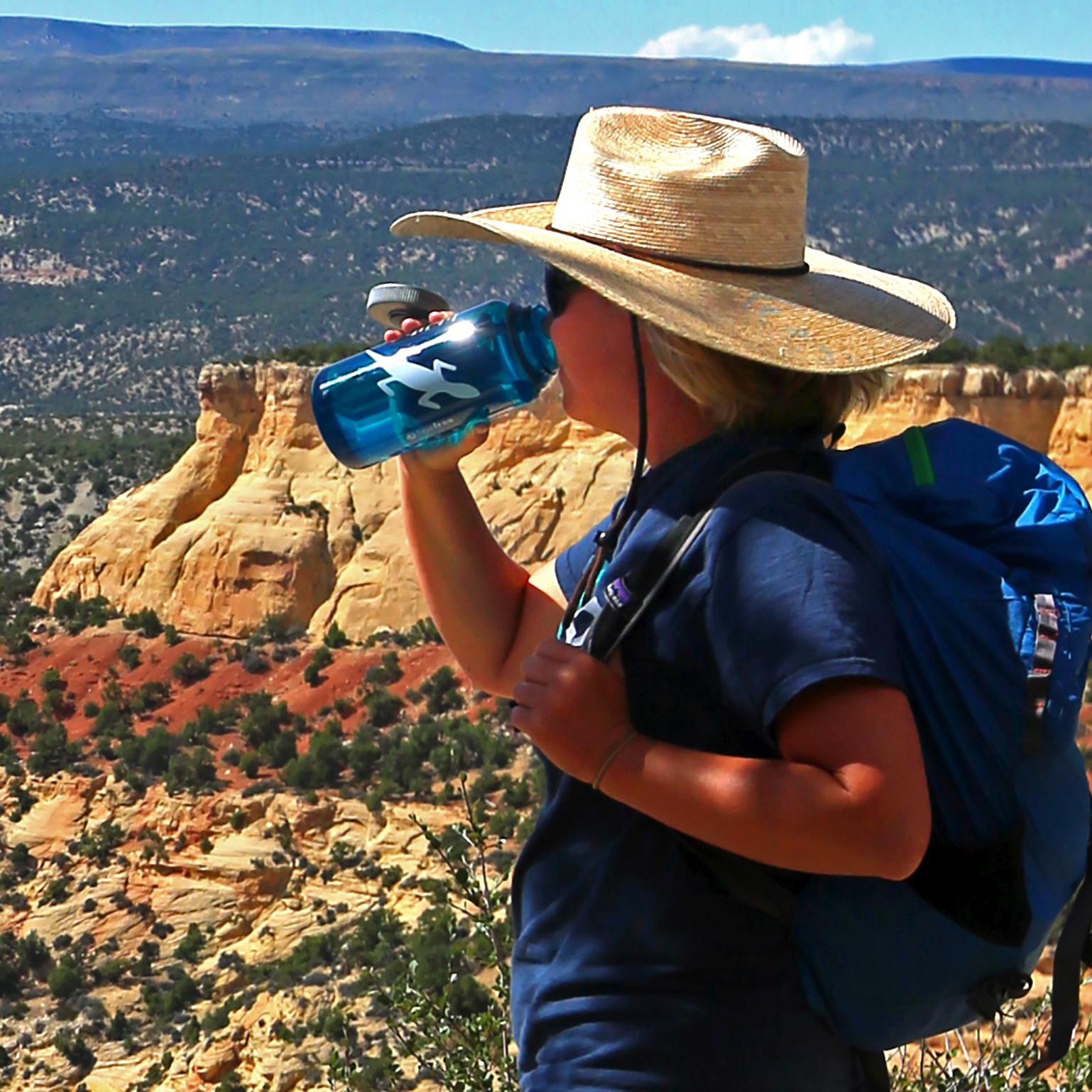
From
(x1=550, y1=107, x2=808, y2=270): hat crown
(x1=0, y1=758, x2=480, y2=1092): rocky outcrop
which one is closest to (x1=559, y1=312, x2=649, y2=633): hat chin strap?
(x1=550, y1=107, x2=808, y2=270): hat crown

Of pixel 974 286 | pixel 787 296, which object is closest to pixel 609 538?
pixel 787 296

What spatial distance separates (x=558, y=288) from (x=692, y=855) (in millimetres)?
679

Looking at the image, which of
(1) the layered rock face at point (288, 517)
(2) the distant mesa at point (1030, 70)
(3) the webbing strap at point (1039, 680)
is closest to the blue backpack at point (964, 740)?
(3) the webbing strap at point (1039, 680)

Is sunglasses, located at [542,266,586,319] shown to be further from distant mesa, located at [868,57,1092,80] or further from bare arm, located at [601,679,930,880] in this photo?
distant mesa, located at [868,57,1092,80]

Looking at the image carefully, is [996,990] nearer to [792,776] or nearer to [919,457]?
[792,776]

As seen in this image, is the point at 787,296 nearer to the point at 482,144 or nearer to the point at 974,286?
the point at 974,286

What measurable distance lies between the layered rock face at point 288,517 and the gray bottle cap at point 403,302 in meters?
16.0

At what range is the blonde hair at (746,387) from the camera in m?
1.77

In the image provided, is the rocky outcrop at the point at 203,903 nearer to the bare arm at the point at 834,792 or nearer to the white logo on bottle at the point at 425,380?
the white logo on bottle at the point at 425,380

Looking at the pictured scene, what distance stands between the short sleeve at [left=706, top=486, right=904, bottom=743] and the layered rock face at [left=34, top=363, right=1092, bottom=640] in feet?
54.8

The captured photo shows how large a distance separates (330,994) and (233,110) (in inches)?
7561

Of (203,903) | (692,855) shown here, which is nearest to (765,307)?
(692,855)

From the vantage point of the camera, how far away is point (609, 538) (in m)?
1.84

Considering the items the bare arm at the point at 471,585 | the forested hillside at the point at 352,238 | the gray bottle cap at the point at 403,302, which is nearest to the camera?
the bare arm at the point at 471,585
